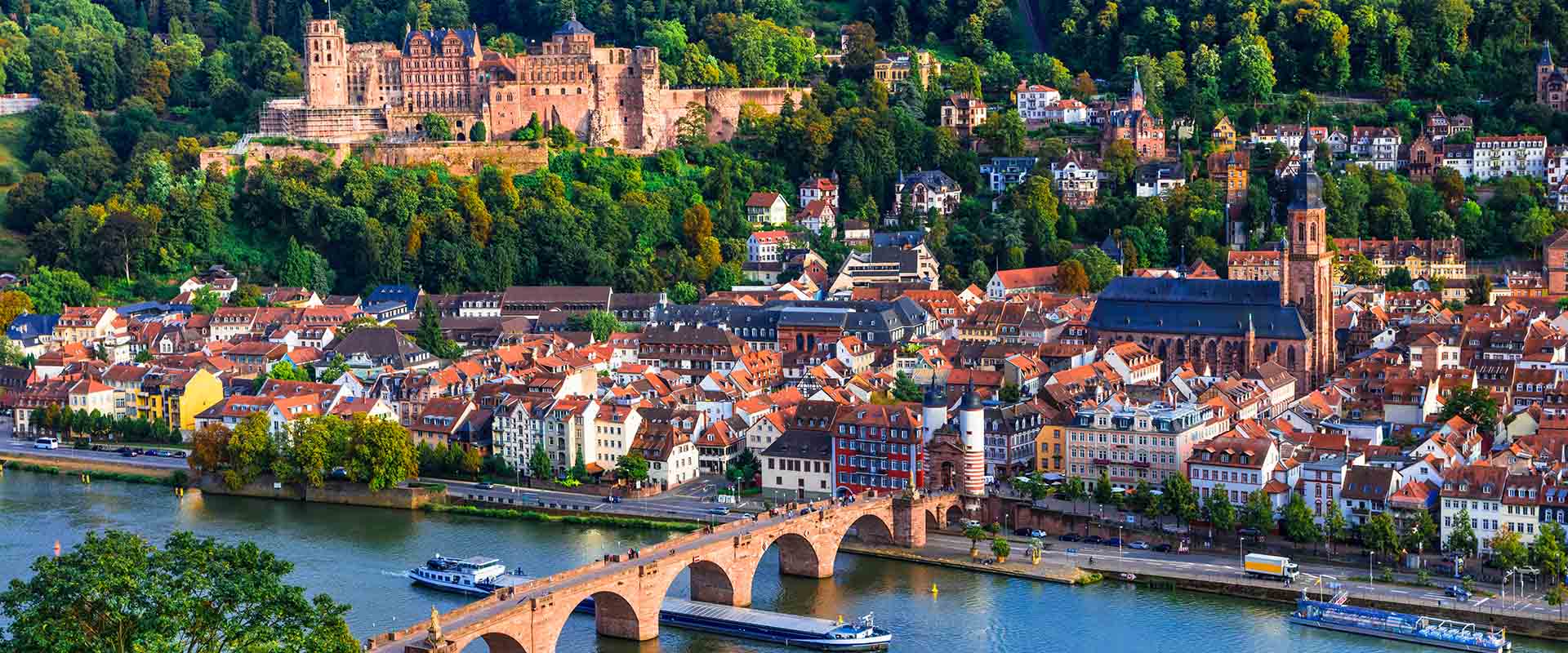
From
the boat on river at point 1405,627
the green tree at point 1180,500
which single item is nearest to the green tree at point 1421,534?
the boat on river at point 1405,627

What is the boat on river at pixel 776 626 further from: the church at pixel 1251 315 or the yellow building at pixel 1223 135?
the yellow building at pixel 1223 135

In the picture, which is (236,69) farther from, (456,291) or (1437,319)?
(1437,319)

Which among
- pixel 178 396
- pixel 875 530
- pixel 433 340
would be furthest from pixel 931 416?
pixel 178 396

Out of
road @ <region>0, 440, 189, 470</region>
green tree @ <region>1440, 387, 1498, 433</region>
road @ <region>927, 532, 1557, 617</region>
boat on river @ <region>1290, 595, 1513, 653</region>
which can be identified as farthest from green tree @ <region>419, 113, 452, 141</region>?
boat on river @ <region>1290, 595, 1513, 653</region>

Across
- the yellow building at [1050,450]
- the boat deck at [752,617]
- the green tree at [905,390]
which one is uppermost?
the green tree at [905,390]

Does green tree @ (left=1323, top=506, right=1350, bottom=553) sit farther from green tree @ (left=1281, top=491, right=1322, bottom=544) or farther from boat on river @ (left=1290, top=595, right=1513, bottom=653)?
boat on river @ (left=1290, top=595, right=1513, bottom=653)

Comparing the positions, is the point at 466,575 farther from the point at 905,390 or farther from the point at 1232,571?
the point at 905,390
